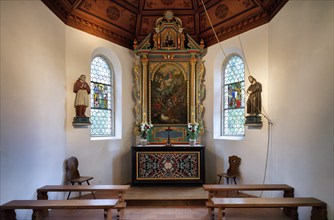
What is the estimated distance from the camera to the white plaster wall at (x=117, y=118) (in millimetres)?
5910

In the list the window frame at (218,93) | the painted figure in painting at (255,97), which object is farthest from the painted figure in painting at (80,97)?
the painted figure in painting at (255,97)

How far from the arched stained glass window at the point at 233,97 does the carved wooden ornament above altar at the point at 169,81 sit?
2.12ft

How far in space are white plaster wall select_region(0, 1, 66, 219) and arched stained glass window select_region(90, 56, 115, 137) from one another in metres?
1.22

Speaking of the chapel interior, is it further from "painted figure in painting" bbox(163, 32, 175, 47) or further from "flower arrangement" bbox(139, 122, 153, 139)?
"flower arrangement" bbox(139, 122, 153, 139)

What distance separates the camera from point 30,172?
4.30 meters

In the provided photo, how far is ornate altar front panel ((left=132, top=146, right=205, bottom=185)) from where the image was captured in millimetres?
6668

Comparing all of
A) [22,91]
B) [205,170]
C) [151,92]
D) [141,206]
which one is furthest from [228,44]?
[22,91]

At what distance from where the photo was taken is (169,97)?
746cm

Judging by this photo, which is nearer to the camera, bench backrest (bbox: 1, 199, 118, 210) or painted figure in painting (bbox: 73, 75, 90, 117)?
bench backrest (bbox: 1, 199, 118, 210)

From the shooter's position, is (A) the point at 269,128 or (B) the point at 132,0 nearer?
(A) the point at 269,128

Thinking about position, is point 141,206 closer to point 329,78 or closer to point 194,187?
point 194,187

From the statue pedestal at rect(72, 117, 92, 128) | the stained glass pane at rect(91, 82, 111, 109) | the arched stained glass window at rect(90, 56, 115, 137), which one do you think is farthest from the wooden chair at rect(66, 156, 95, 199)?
the stained glass pane at rect(91, 82, 111, 109)

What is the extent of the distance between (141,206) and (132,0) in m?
5.22

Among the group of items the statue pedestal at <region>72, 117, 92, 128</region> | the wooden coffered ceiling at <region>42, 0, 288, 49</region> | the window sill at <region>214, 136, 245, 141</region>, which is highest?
the wooden coffered ceiling at <region>42, 0, 288, 49</region>
